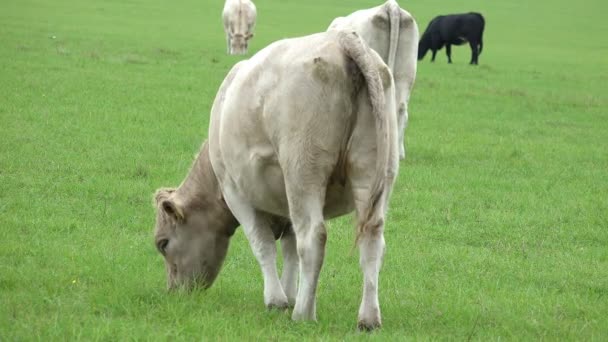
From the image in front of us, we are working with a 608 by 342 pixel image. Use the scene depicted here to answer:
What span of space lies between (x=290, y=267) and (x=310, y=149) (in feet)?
4.75

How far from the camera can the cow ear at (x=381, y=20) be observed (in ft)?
45.6

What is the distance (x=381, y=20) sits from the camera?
13914mm

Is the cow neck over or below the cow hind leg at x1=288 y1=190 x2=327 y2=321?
below

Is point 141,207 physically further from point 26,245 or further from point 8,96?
point 8,96

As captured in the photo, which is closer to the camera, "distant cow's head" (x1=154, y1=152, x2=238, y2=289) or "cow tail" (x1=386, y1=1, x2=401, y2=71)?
"distant cow's head" (x1=154, y1=152, x2=238, y2=289)

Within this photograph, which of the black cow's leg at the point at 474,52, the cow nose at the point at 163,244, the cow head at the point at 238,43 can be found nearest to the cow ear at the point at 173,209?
the cow nose at the point at 163,244

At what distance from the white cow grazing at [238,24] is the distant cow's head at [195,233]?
80.3 ft

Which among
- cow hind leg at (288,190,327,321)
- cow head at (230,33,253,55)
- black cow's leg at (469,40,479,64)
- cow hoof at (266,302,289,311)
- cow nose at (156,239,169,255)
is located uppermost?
cow hind leg at (288,190,327,321)

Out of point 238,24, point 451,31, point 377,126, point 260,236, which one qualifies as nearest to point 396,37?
point 260,236

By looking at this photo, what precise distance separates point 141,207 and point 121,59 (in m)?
15.3

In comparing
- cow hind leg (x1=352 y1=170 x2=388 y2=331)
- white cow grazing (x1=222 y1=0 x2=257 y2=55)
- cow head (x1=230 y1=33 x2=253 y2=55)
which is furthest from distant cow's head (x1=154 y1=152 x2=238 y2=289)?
cow head (x1=230 y1=33 x2=253 y2=55)

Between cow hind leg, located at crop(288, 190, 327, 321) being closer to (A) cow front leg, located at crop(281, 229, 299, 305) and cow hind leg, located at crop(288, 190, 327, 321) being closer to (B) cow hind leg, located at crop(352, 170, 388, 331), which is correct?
(B) cow hind leg, located at crop(352, 170, 388, 331)

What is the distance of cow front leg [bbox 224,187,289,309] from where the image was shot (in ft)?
21.6

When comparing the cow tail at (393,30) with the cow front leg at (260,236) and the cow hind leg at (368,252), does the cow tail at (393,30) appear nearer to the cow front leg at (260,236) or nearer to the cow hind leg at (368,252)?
→ the cow front leg at (260,236)
